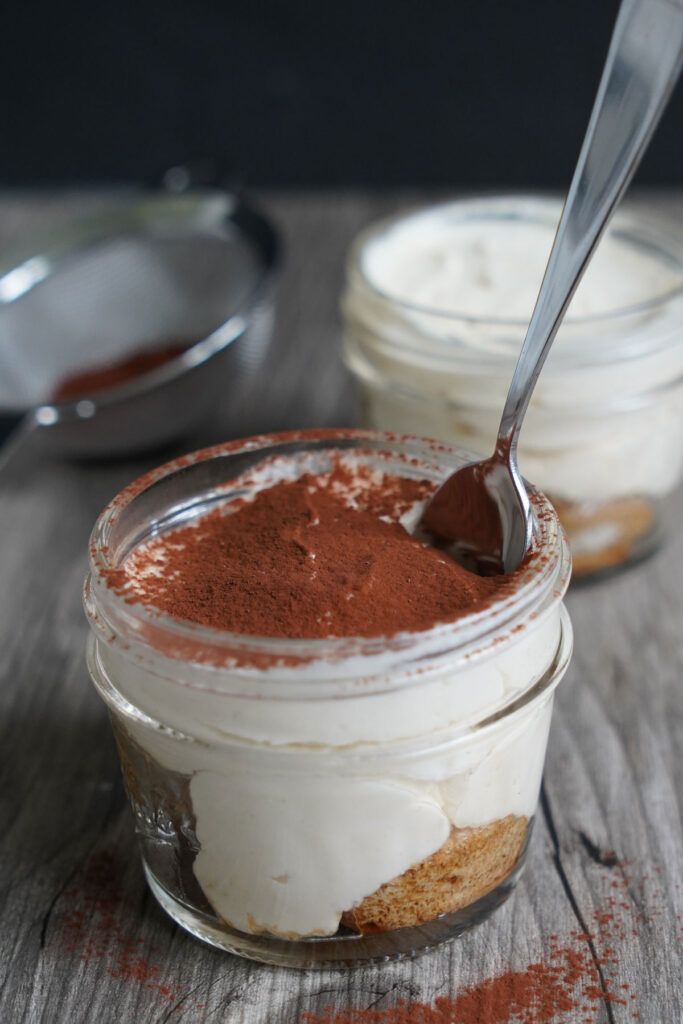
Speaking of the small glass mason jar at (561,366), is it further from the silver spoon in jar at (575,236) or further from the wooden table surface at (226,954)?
the silver spoon in jar at (575,236)

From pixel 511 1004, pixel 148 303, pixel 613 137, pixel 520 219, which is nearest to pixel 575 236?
pixel 613 137

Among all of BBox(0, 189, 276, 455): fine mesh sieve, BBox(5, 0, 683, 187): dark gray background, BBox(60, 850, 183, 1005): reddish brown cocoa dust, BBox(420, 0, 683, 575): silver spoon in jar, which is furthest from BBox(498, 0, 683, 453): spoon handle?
BBox(5, 0, 683, 187): dark gray background

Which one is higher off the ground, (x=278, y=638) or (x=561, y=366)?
(x=278, y=638)

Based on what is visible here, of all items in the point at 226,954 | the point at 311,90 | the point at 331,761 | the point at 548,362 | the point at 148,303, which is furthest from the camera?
the point at 311,90

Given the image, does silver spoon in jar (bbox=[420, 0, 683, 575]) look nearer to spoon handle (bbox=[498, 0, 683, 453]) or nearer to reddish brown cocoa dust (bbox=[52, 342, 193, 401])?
spoon handle (bbox=[498, 0, 683, 453])

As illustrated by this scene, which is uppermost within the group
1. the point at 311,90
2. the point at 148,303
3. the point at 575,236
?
the point at 575,236

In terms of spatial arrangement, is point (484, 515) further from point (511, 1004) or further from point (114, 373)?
point (114, 373)

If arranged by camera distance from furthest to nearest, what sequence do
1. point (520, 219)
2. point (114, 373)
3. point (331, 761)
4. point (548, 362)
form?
point (114, 373)
point (520, 219)
point (548, 362)
point (331, 761)
